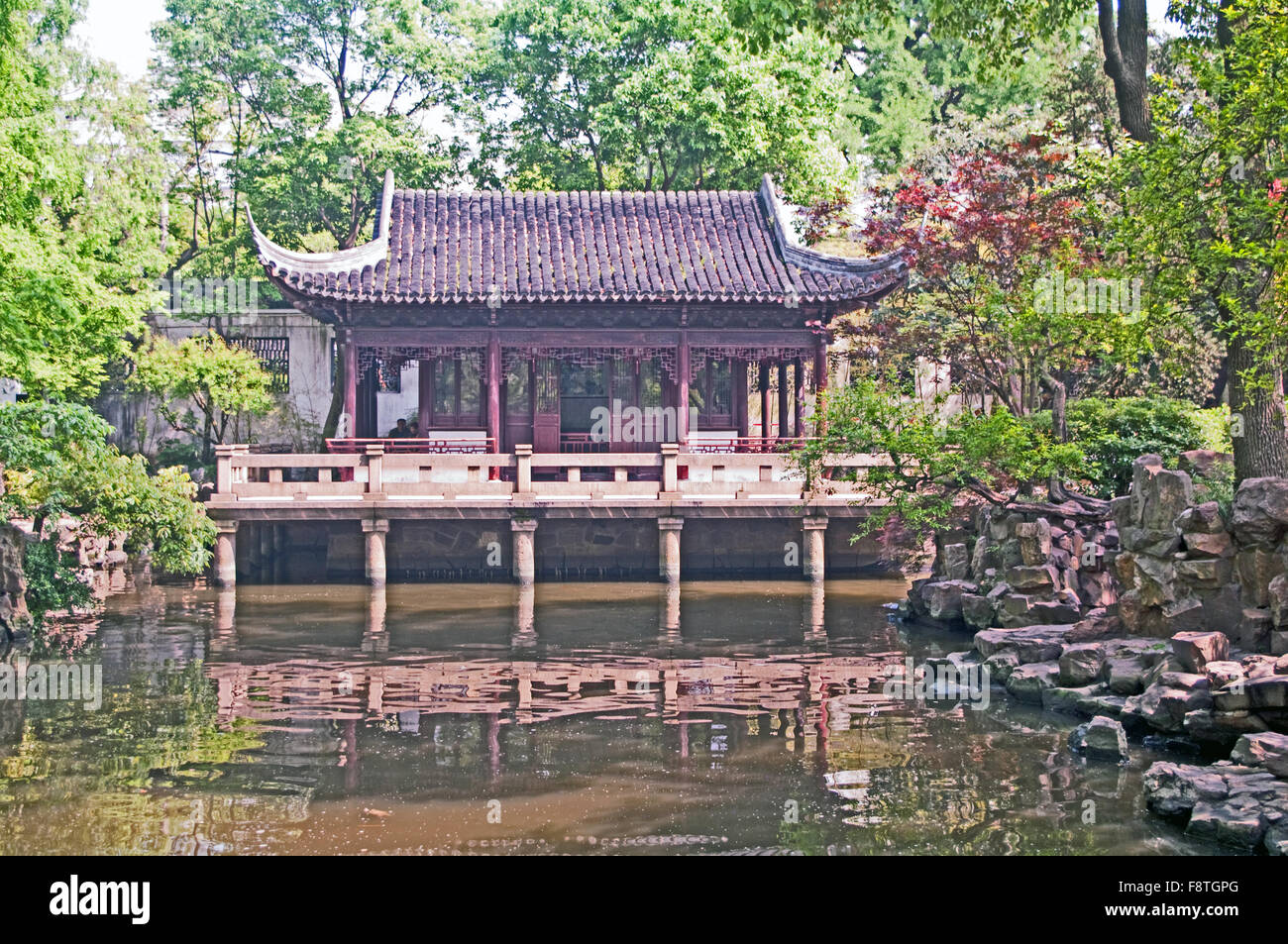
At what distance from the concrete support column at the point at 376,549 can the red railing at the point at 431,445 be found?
1705 mm

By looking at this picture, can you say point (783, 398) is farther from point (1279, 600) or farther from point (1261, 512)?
point (1279, 600)

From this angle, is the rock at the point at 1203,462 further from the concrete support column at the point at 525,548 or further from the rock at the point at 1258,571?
the concrete support column at the point at 525,548

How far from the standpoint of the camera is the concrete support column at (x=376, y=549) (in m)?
19.6

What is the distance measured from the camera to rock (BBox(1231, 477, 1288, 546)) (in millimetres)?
10945

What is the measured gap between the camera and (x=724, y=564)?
21.5 meters

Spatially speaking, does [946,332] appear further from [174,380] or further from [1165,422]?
[174,380]

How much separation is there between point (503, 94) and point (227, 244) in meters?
6.45

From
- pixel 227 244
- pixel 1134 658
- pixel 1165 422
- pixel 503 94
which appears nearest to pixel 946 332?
pixel 1165 422

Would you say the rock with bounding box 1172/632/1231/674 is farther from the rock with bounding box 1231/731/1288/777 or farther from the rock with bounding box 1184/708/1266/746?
the rock with bounding box 1231/731/1288/777

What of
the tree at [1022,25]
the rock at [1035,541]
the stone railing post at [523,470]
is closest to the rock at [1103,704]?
the rock at [1035,541]

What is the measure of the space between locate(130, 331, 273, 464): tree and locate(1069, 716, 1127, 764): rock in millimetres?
17634

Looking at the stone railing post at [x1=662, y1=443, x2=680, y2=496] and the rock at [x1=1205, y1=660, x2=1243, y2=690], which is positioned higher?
the stone railing post at [x1=662, y1=443, x2=680, y2=496]

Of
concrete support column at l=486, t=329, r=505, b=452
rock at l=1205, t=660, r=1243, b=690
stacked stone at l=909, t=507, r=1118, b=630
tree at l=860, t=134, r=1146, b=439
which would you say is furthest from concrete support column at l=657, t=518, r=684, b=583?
rock at l=1205, t=660, r=1243, b=690
